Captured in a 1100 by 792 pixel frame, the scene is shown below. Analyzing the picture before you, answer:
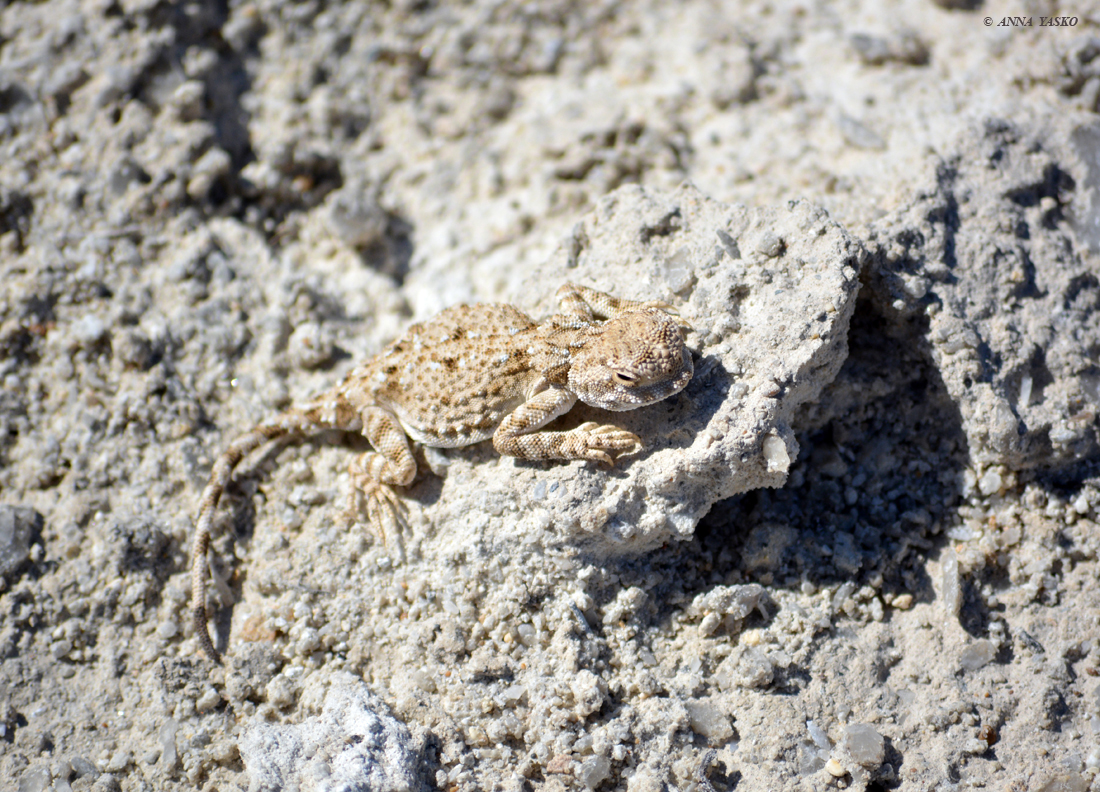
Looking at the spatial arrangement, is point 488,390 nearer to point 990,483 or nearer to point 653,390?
point 653,390

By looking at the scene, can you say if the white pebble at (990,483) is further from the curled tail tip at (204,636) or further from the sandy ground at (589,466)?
the curled tail tip at (204,636)

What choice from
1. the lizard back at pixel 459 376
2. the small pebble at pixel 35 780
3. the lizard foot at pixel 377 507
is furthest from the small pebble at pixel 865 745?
the small pebble at pixel 35 780

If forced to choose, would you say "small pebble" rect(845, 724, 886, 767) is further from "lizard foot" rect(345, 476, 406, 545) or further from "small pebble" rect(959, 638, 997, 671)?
"lizard foot" rect(345, 476, 406, 545)

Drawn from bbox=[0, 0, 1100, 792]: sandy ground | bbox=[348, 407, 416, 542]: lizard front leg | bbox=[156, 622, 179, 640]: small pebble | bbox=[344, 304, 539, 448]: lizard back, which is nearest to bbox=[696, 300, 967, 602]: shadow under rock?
bbox=[0, 0, 1100, 792]: sandy ground

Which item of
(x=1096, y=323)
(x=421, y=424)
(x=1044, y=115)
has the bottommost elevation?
(x=1096, y=323)

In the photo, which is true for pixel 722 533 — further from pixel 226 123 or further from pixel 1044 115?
pixel 226 123

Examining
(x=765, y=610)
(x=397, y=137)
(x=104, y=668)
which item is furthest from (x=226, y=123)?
(x=765, y=610)

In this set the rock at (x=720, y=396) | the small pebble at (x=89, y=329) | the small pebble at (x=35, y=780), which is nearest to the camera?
the rock at (x=720, y=396)
